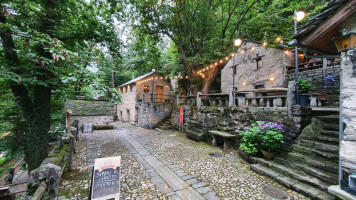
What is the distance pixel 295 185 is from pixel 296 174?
375 mm

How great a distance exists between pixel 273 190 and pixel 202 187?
5.57ft

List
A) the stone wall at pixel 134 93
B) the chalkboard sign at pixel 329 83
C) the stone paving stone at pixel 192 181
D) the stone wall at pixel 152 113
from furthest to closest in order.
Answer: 1. the stone wall at pixel 134 93
2. the stone wall at pixel 152 113
3. the chalkboard sign at pixel 329 83
4. the stone paving stone at pixel 192 181

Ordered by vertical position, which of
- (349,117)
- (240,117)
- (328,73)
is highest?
(328,73)

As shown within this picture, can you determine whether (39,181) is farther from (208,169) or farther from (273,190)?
(273,190)

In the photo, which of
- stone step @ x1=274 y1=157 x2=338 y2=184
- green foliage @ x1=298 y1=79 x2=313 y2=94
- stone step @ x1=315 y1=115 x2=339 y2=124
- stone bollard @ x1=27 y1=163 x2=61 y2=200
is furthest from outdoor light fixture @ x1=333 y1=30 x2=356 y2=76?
stone bollard @ x1=27 y1=163 x2=61 y2=200

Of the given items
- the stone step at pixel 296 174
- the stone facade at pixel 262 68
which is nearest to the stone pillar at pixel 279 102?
the stone step at pixel 296 174

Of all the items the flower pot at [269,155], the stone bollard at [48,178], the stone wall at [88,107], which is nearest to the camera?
the stone bollard at [48,178]

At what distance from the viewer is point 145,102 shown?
14.1m

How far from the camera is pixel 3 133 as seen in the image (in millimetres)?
5551

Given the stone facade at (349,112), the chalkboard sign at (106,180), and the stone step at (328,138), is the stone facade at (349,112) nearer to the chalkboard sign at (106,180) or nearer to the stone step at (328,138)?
the stone step at (328,138)

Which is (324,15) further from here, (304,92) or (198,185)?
(198,185)

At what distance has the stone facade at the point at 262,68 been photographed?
37.1ft

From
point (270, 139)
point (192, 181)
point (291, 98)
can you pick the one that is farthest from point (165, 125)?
point (291, 98)

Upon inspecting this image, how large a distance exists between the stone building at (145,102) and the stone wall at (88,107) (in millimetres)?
2771
